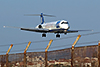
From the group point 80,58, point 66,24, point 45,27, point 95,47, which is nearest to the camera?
point 95,47

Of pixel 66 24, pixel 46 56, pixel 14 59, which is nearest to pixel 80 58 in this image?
pixel 46 56

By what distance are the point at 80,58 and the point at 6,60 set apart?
9324 mm

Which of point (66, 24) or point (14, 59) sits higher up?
point (66, 24)

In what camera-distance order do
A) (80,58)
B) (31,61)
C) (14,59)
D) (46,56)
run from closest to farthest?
1. (80,58)
2. (46,56)
3. (31,61)
4. (14,59)

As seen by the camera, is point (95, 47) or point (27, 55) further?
point (27, 55)

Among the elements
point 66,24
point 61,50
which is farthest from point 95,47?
point 66,24

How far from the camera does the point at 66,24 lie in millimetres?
81562

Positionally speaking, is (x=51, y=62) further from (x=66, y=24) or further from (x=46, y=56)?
(x=66, y=24)

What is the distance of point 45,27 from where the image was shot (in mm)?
97625

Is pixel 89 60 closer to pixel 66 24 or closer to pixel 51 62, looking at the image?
pixel 51 62

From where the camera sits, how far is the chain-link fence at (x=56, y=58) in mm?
12516

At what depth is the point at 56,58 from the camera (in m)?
15.2

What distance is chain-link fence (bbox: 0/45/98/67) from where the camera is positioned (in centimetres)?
1252

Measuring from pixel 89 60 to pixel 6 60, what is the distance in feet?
32.8
